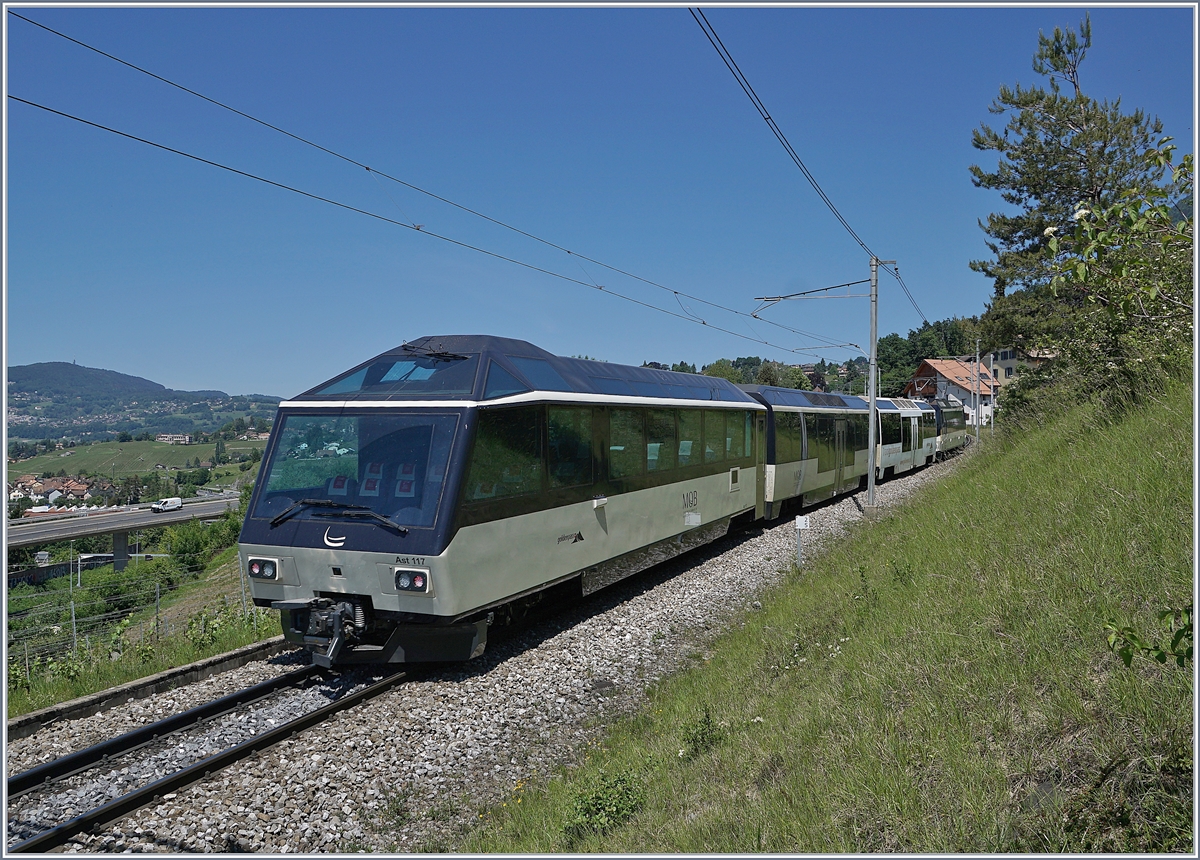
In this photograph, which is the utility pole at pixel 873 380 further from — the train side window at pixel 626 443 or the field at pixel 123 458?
the field at pixel 123 458

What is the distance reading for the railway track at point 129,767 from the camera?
4.60 meters

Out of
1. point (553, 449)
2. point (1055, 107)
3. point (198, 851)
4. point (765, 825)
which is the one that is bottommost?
point (198, 851)

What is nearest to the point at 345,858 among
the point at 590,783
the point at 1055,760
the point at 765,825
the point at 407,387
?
the point at 590,783

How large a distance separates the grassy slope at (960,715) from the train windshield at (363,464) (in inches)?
A: 108

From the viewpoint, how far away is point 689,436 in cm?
1167

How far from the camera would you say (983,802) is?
3494mm

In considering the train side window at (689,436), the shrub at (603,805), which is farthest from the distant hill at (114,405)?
the shrub at (603,805)

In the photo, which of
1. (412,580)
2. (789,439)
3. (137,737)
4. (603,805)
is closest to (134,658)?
(137,737)

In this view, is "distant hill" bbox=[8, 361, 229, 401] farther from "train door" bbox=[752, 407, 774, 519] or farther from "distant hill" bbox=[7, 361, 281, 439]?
"train door" bbox=[752, 407, 774, 519]

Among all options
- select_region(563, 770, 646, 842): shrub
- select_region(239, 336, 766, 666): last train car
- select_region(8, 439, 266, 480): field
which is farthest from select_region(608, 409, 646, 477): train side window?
select_region(8, 439, 266, 480): field

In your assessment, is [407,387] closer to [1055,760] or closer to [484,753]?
[484,753]

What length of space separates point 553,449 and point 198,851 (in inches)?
186

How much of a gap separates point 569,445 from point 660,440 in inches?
101

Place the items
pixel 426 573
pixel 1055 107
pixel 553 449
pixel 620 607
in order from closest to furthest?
pixel 426 573 → pixel 553 449 → pixel 620 607 → pixel 1055 107
